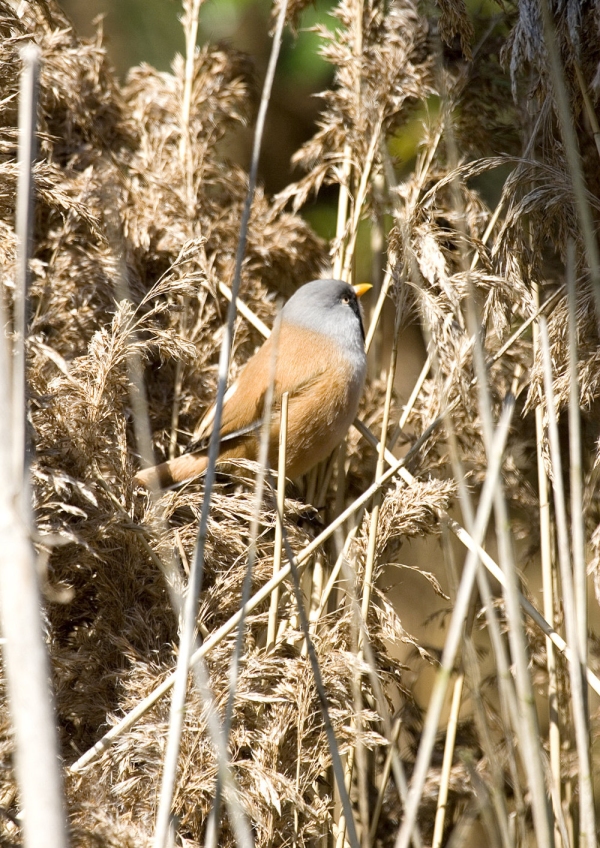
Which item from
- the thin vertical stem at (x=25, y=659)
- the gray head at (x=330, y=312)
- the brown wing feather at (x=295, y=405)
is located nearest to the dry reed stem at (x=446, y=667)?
the thin vertical stem at (x=25, y=659)

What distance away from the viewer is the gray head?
2234 millimetres

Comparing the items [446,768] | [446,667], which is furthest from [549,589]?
[446,667]

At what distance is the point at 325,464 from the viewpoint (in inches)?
89.9

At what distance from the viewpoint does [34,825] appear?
806 mm

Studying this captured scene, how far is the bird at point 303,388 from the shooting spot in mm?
2115

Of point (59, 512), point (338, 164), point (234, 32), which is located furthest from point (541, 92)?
point (234, 32)

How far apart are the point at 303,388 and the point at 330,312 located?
236 mm

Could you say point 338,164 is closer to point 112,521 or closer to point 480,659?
point 112,521

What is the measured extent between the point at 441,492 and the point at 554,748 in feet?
1.96

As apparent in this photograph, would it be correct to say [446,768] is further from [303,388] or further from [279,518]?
[303,388]

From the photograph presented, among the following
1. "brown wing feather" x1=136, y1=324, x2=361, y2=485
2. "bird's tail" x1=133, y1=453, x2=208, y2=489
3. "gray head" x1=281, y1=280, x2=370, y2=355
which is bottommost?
"bird's tail" x1=133, y1=453, x2=208, y2=489

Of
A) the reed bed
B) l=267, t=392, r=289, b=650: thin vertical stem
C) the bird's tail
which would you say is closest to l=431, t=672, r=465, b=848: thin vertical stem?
the reed bed

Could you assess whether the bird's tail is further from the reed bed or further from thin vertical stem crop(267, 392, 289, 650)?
thin vertical stem crop(267, 392, 289, 650)

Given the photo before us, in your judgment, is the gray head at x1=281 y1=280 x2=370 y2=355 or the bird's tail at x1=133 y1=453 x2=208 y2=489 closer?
the bird's tail at x1=133 y1=453 x2=208 y2=489
